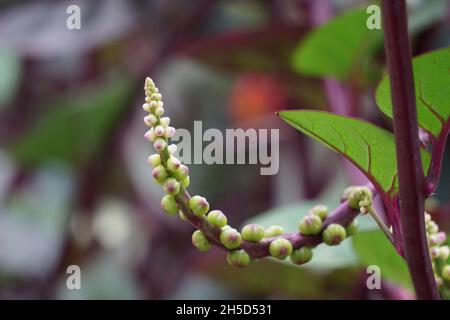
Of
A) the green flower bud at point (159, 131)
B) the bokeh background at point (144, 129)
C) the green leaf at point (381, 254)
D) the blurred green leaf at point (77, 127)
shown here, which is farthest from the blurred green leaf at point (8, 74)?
the green flower bud at point (159, 131)

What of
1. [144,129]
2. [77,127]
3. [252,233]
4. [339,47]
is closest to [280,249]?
[252,233]

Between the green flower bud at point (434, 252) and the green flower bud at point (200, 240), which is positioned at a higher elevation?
the green flower bud at point (434, 252)

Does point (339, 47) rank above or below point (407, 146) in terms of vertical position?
above

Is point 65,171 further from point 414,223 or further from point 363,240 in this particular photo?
point 414,223

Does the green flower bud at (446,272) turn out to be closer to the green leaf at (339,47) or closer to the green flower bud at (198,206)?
the green flower bud at (198,206)

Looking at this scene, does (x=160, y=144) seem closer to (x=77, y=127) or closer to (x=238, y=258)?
(x=238, y=258)

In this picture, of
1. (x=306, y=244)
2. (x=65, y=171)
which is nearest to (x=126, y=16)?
(x=65, y=171)

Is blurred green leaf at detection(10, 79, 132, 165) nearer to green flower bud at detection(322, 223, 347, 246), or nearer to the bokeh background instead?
the bokeh background
